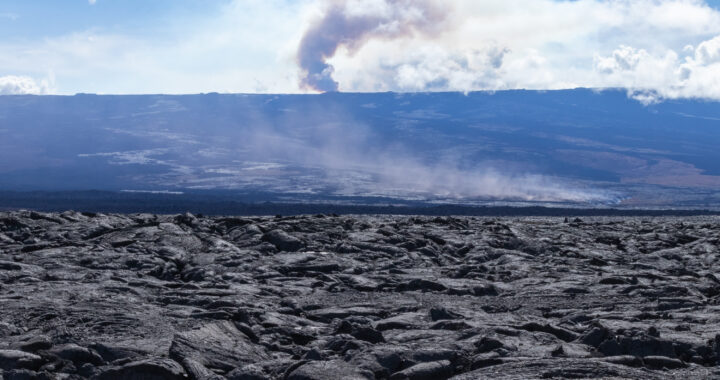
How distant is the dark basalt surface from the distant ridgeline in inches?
2011

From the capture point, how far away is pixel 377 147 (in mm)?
140625

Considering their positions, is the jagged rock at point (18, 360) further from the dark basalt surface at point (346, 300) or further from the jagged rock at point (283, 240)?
the jagged rock at point (283, 240)

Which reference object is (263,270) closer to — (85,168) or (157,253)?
(157,253)

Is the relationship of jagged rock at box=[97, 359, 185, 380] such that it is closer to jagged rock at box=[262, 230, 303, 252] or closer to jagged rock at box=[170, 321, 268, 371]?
jagged rock at box=[170, 321, 268, 371]

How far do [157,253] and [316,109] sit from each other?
16263 centimetres

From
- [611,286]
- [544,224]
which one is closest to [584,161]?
[544,224]

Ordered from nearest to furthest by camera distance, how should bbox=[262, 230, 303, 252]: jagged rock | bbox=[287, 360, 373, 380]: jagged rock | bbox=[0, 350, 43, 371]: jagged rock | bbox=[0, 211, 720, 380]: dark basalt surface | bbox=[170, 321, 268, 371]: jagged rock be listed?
bbox=[287, 360, 373, 380]: jagged rock
bbox=[0, 350, 43, 371]: jagged rock
bbox=[0, 211, 720, 380]: dark basalt surface
bbox=[170, 321, 268, 371]: jagged rock
bbox=[262, 230, 303, 252]: jagged rock

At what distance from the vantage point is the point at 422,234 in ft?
73.4

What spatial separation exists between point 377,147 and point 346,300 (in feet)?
417

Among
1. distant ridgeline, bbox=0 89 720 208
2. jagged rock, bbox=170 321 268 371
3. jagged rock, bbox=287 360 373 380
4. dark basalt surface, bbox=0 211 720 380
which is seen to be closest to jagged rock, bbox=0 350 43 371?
dark basalt surface, bbox=0 211 720 380

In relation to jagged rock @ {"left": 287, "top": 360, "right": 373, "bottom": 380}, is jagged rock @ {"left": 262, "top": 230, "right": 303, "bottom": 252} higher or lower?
higher

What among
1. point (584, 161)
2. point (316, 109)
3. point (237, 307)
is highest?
point (316, 109)

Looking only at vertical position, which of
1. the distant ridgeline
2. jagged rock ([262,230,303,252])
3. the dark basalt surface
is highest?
the distant ridgeline

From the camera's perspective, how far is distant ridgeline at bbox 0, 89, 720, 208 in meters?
94.4
